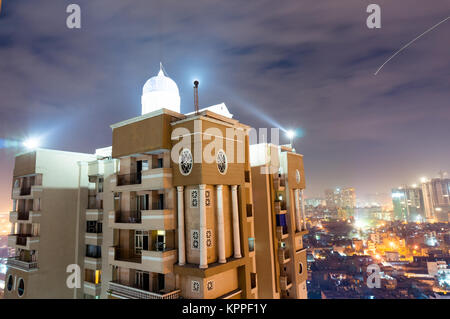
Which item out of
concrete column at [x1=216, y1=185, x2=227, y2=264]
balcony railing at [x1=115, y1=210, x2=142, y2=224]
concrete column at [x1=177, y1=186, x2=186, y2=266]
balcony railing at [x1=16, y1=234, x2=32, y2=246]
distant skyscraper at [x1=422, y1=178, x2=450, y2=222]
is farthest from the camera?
distant skyscraper at [x1=422, y1=178, x2=450, y2=222]

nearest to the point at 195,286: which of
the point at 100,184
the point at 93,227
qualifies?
the point at 93,227

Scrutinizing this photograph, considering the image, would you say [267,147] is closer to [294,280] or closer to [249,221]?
[249,221]

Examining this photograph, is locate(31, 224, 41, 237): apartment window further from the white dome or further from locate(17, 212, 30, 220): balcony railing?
the white dome

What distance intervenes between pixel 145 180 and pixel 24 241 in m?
19.4

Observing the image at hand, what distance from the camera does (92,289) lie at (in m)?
28.2

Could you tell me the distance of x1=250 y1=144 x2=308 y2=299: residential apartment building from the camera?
2719 cm

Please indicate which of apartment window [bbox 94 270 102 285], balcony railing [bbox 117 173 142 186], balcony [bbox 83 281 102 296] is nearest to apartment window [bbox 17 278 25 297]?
balcony [bbox 83 281 102 296]

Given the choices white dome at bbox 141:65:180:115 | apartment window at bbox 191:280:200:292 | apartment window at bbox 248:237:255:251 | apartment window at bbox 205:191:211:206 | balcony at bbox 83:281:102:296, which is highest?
white dome at bbox 141:65:180:115

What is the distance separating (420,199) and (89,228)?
164 meters

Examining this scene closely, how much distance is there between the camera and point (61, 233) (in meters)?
29.9

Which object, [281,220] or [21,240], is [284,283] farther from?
[21,240]

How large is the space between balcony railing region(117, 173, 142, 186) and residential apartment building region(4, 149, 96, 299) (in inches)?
473
